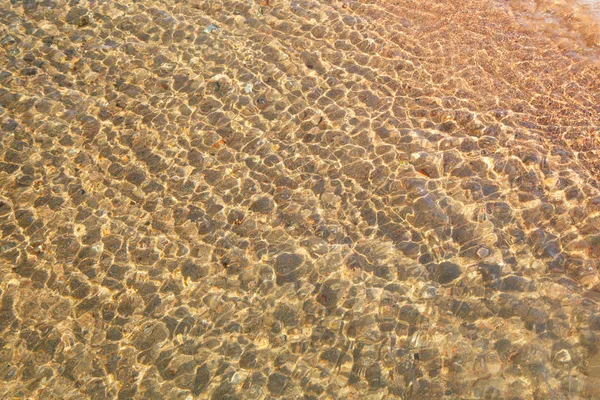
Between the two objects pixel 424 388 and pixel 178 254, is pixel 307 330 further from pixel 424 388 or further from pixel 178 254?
pixel 178 254

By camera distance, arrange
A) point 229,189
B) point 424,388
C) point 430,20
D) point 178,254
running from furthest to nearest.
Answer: point 430,20 < point 229,189 < point 178,254 < point 424,388

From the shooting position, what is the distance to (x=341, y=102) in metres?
2.95

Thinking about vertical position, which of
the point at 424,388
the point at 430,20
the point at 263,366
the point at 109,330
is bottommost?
the point at 109,330

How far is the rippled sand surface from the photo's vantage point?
2211 millimetres

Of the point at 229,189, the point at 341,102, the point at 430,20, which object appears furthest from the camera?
the point at 430,20

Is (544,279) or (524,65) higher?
(524,65)

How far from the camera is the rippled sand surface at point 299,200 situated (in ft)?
7.25

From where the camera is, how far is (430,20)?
129 inches

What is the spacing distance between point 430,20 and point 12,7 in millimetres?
2154

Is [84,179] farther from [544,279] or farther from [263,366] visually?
[544,279]

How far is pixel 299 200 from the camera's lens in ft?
8.66

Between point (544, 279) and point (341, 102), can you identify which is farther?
point (341, 102)

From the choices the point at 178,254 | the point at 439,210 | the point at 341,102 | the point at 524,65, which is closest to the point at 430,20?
the point at 524,65

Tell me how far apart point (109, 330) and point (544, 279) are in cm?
156
